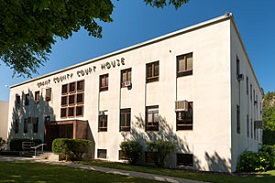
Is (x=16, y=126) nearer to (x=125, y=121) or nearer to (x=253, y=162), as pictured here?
(x=125, y=121)

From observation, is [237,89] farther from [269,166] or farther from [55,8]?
[55,8]

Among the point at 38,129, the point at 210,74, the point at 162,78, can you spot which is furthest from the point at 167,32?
the point at 38,129

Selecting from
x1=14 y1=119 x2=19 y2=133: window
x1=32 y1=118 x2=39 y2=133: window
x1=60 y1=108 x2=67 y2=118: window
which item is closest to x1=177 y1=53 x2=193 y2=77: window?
x1=60 y1=108 x2=67 y2=118: window

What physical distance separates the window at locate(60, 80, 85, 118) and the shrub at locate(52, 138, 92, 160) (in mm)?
4583

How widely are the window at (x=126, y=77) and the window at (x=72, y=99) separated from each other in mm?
4799

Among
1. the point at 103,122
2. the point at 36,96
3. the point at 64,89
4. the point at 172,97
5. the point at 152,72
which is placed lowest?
the point at 103,122

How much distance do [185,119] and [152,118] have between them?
2.63m

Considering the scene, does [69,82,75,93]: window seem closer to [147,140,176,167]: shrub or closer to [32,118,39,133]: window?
[32,118,39,133]: window

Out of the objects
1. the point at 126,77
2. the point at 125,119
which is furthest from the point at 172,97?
the point at 126,77

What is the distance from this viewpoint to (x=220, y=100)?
15.8m

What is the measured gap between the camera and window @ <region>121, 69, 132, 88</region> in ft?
68.2

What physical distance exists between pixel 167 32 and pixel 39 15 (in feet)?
39.5

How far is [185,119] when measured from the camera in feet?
56.6

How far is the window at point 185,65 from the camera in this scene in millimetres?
17522
